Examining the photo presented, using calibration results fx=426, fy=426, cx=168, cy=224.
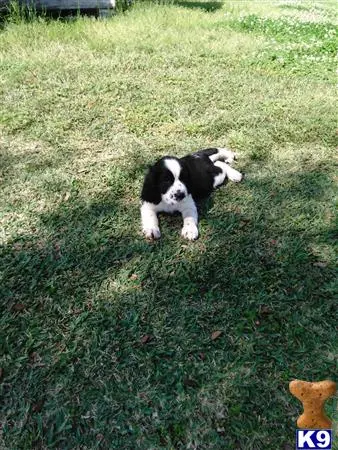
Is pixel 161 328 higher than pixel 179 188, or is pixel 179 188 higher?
pixel 179 188

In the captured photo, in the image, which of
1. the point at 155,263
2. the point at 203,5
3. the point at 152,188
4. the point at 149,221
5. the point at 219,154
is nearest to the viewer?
the point at 155,263

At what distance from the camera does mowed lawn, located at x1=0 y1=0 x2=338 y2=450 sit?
107 inches

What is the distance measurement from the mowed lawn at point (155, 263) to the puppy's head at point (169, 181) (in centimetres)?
44

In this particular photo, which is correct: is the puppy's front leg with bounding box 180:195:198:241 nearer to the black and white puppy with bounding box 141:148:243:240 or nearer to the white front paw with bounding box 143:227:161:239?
the black and white puppy with bounding box 141:148:243:240

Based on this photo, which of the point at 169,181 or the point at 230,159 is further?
the point at 230,159

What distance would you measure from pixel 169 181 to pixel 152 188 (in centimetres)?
20

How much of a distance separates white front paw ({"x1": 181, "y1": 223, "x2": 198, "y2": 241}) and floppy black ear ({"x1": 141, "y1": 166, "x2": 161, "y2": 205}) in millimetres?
377

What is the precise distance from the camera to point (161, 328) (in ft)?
10.6

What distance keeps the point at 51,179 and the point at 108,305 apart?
2.08 meters

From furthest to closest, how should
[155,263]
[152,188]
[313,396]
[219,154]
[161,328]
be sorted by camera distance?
[219,154]
[152,188]
[155,263]
[161,328]
[313,396]

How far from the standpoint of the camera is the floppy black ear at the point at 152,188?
3900 millimetres

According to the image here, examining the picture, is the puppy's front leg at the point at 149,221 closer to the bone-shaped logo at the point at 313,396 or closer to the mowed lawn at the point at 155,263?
the mowed lawn at the point at 155,263

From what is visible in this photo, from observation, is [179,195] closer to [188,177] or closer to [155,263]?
[188,177]

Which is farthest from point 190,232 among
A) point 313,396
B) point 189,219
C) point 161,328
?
point 313,396
